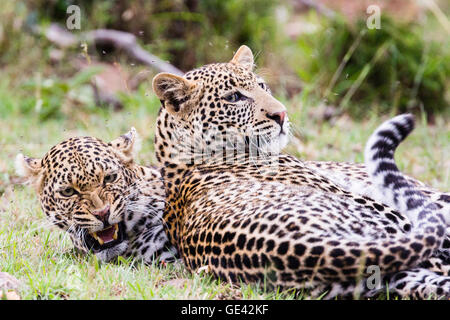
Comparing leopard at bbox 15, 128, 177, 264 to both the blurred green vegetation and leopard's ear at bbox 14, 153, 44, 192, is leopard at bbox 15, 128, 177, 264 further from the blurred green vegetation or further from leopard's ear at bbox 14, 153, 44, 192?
the blurred green vegetation

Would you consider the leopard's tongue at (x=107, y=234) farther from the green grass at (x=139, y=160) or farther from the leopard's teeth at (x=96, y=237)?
the green grass at (x=139, y=160)

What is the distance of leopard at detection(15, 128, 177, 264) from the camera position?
547 cm

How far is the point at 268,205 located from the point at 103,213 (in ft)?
4.49

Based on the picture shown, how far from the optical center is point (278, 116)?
5.90 metres

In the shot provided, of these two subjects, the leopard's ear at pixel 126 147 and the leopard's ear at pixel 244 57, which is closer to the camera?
the leopard's ear at pixel 126 147

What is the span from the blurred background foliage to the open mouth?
4807 millimetres

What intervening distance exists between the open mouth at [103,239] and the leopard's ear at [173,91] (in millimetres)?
1133

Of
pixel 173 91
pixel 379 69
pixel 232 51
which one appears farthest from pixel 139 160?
pixel 379 69

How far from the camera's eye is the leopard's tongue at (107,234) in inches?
227

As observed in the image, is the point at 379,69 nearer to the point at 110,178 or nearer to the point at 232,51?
the point at 232,51

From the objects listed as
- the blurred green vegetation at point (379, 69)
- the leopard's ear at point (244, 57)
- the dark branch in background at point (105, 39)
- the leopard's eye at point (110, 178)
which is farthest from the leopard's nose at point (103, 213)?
the dark branch in background at point (105, 39)

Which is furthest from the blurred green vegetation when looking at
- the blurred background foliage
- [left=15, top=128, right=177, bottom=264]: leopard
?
[left=15, top=128, right=177, bottom=264]: leopard
